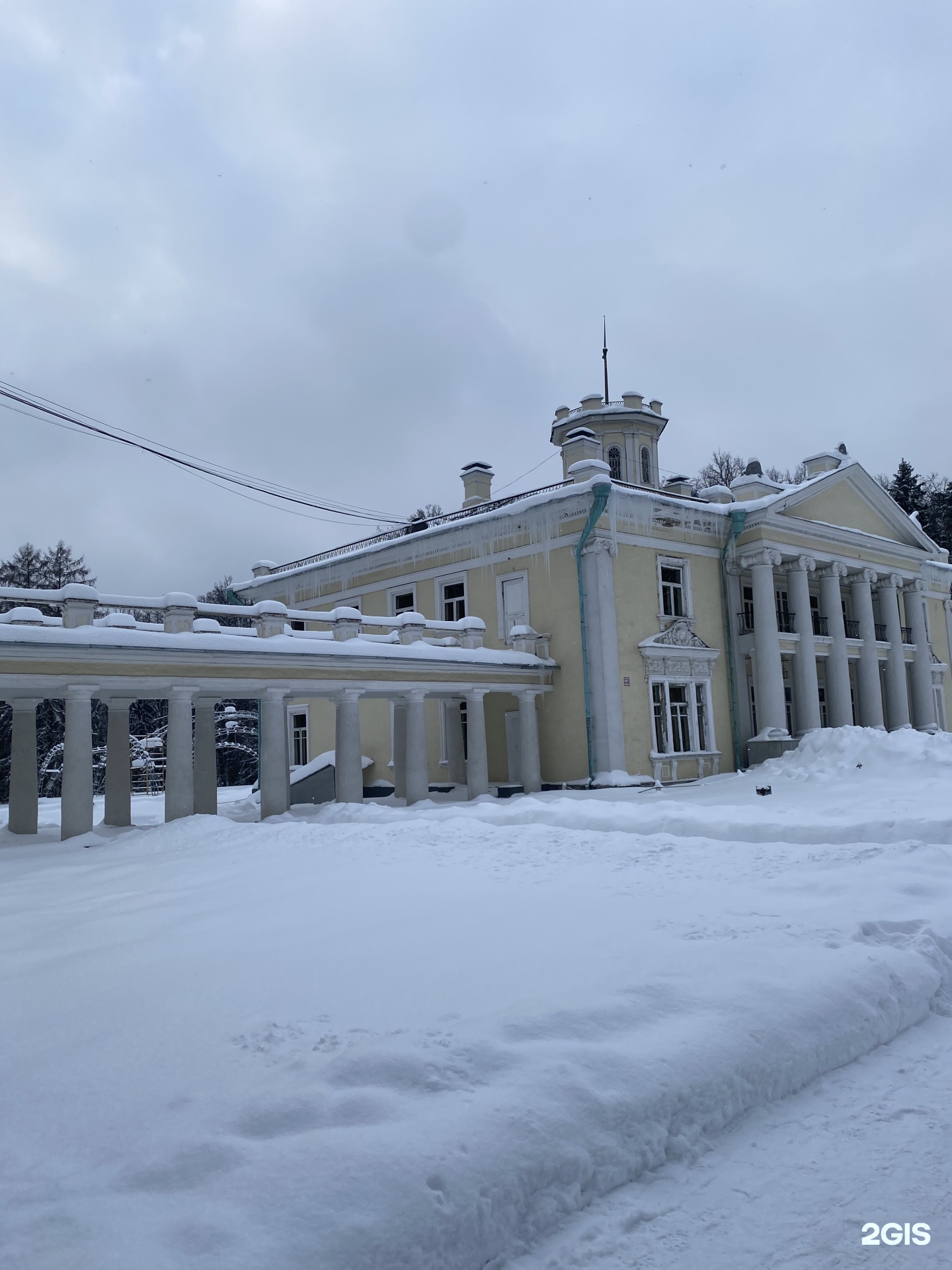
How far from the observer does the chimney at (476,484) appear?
3056 cm

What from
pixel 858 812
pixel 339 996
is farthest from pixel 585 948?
pixel 858 812

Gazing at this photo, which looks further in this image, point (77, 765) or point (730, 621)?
point (730, 621)

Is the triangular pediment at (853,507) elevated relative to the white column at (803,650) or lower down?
elevated

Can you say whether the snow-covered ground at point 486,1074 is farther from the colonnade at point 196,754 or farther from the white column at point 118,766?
the white column at point 118,766

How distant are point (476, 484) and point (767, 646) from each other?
10788 mm

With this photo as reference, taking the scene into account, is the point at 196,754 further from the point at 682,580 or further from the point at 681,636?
the point at 682,580

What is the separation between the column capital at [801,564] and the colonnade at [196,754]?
9637 millimetres

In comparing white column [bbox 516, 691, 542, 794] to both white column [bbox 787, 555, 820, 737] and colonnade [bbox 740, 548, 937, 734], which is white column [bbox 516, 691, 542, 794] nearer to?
colonnade [bbox 740, 548, 937, 734]

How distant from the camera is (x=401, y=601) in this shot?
95.5ft

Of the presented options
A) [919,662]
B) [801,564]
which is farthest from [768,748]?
[919,662]

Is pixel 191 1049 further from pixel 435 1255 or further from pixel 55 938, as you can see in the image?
pixel 55 938

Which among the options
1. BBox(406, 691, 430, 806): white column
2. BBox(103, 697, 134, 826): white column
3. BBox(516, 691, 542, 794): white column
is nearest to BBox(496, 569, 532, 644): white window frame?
BBox(516, 691, 542, 794): white column

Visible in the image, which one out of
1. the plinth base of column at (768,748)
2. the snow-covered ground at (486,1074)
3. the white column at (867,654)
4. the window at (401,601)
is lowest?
the snow-covered ground at (486,1074)

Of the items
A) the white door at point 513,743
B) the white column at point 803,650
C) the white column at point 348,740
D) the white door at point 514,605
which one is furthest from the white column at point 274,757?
the white column at point 803,650
